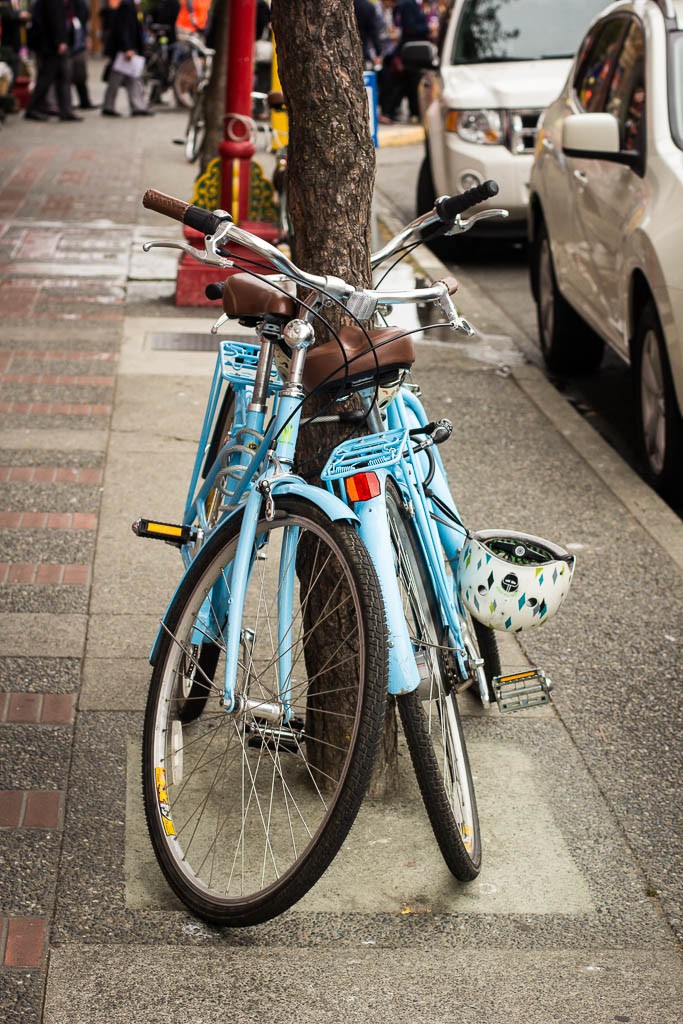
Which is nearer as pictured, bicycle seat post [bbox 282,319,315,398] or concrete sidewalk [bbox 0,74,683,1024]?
concrete sidewalk [bbox 0,74,683,1024]

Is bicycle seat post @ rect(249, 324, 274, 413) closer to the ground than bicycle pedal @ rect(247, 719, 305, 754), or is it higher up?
higher up

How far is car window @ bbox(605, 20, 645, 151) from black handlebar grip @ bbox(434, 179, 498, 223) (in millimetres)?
3571

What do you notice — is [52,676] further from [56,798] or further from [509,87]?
[509,87]

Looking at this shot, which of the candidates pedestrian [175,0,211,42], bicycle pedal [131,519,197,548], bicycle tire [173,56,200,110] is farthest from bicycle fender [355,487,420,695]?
bicycle tire [173,56,200,110]

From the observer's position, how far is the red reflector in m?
3.15

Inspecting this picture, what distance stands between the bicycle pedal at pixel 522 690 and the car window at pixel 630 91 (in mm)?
3741

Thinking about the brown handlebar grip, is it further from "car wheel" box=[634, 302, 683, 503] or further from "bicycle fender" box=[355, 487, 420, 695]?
"car wheel" box=[634, 302, 683, 503]

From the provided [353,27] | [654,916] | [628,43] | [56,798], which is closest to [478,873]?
[654,916]

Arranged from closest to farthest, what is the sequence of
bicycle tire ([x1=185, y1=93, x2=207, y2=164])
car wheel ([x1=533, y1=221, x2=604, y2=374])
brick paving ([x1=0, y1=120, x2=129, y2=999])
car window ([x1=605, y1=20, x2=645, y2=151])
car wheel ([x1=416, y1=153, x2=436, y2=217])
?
brick paving ([x1=0, y1=120, x2=129, y2=999])
car window ([x1=605, y1=20, x2=645, y2=151])
car wheel ([x1=533, y1=221, x2=604, y2=374])
car wheel ([x1=416, y1=153, x2=436, y2=217])
bicycle tire ([x1=185, y1=93, x2=207, y2=164])

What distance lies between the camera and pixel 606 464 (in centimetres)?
662

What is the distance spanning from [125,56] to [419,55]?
37.9 feet

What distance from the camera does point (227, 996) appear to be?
9.66 ft

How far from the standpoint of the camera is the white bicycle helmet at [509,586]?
11.2 feet

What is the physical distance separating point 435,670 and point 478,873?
0.51m
